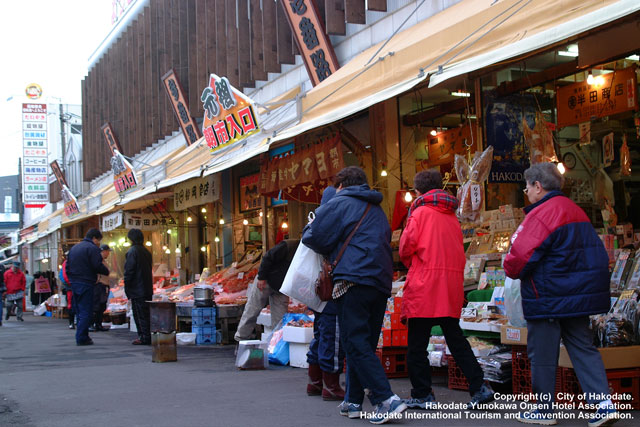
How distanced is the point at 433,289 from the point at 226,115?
6785 millimetres

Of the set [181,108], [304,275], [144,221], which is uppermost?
[181,108]

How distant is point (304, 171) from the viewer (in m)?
11.6

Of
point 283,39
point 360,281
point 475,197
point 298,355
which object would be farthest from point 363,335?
point 283,39

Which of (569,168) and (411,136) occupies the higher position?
(411,136)

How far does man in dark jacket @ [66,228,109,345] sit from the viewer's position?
1209 centimetres

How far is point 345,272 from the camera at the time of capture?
5.24m

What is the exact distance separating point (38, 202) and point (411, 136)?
30208 millimetres

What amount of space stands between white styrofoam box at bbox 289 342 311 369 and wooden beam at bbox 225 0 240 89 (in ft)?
25.8

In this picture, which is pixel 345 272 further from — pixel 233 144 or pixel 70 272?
pixel 70 272

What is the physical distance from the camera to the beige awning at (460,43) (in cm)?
531

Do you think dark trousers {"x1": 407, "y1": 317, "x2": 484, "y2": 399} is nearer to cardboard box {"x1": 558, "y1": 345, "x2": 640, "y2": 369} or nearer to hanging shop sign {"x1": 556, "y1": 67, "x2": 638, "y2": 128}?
cardboard box {"x1": 558, "y1": 345, "x2": 640, "y2": 369}

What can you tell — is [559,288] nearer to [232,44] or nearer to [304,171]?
[304,171]

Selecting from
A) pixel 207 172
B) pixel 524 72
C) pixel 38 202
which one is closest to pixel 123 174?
pixel 207 172

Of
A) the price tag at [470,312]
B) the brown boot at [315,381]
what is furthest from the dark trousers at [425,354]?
the price tag at [470,312]
